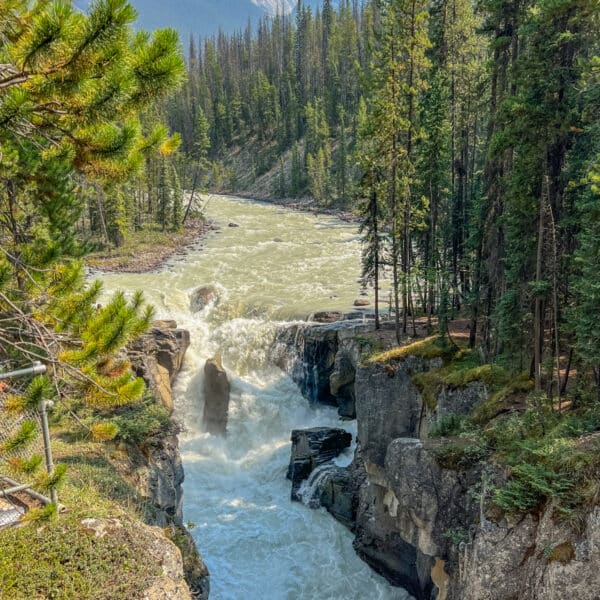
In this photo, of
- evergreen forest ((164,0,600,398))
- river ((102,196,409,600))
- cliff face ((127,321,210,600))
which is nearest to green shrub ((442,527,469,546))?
evergreen forest ((164,0,600,398))

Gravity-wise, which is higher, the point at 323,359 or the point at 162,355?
the point at 162,355

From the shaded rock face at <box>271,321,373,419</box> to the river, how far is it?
2.15 ft

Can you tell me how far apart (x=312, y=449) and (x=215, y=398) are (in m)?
6.45

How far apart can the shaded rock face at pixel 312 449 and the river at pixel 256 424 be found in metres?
0.52

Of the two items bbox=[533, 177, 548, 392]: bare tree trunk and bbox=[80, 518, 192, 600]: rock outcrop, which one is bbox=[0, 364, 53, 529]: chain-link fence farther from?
bbox=[533, 177, 548, 392]: bare tree trunk

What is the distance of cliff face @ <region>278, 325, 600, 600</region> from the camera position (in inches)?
344

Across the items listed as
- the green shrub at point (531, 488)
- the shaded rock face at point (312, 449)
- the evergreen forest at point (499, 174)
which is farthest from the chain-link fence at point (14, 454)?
the shaded rock face at point (312, 449)

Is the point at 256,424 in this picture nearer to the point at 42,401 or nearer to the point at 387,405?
the point at 387,405

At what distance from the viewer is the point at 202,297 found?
102 ft

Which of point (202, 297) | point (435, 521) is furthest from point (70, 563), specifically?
point (202, 297)

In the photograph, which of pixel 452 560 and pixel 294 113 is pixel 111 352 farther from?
pixel 294 113

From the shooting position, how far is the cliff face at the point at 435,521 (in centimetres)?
873

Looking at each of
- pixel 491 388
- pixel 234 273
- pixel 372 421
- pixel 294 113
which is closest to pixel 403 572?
pixel 372 421

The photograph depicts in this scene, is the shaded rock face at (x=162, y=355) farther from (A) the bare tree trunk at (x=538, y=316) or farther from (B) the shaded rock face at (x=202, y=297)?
(A) the bare tree trunk at (x=538, y=316)
